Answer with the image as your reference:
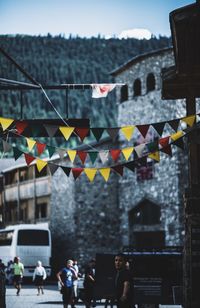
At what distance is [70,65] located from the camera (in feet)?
309

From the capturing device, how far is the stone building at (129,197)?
137ft

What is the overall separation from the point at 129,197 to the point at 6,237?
312 inches

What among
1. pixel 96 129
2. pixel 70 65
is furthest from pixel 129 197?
pixel 70 65

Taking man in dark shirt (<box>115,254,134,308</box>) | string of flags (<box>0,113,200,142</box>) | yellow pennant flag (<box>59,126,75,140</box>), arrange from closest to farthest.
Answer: man in dark shirt (<box>115,254,134,308</box>), string of flags (<box>0,113,200,142</box>), yellow pennant flag (<box>59,126,75,140</box>)

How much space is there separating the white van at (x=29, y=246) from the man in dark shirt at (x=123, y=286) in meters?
33.2

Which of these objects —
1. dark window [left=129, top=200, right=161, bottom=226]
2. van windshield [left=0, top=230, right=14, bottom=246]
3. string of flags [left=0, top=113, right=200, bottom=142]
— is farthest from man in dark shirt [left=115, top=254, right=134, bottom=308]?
van windshield [left=0, top=230, right=14, bottom=246]

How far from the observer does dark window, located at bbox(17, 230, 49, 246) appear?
45.1m

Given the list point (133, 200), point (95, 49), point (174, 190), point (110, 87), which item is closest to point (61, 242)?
point (133, 200)

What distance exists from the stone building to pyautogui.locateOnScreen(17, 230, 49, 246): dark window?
2265mm

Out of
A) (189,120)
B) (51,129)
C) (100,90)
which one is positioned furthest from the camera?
(100,90)

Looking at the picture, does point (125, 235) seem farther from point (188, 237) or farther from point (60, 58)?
point (60, 58)

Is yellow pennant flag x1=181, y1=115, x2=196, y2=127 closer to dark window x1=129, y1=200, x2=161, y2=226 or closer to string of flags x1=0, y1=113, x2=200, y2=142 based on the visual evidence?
string of flags x1=0, y1=113, x2=200, y2=142

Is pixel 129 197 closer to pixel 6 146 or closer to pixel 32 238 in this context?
pixel 32 238

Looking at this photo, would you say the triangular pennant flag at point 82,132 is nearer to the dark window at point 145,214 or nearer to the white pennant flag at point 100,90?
the white pennant flag at point 100,90
